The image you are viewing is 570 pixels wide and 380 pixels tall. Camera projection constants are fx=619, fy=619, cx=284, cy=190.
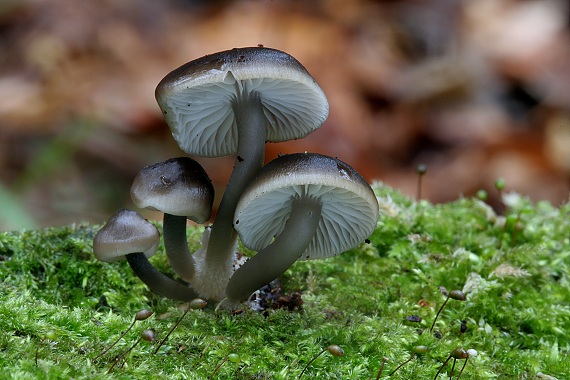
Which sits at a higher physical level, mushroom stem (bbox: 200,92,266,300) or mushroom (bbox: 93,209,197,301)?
mushroom stem (bbox: 200,92,266,300)

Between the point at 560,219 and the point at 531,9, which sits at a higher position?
the point at 531,9

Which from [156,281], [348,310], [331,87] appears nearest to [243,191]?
[156,281]

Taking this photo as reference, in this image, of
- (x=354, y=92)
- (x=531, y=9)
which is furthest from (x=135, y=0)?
(x=531, y=9)

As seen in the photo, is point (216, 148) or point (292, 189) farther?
point (216, 148)

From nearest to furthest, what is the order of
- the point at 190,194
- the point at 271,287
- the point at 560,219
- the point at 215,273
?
the point at 190,194 → the point at 215,273 → the point at 271,287 → the point at 560,219

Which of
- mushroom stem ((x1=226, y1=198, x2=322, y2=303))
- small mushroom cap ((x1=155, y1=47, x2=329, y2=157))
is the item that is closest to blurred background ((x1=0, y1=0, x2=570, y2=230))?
small mushroom cap ((x1=155, y1=47, x2=329, y2=157))

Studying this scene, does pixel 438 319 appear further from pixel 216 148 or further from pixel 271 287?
pixel 216 148

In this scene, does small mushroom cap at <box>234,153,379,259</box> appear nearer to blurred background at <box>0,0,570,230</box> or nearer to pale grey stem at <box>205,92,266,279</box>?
pale grey stem at <box>205,92,266,279</box>
